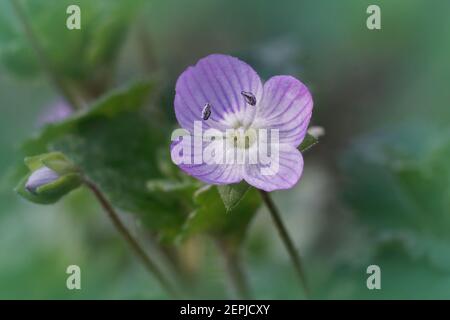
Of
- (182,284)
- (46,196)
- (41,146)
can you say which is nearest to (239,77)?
(46,196)

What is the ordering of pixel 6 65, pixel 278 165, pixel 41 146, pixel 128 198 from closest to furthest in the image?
pixel 278 165
pixel 128 198
pixel 41 146
pixel 6 65

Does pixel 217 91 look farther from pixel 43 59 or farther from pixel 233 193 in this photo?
pixel 43 59

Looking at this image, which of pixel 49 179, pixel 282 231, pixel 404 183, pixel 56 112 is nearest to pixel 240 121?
pixel 282 231

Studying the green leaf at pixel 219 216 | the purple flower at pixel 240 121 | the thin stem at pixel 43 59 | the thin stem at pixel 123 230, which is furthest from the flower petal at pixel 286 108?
the thin stem at pixel 43 59

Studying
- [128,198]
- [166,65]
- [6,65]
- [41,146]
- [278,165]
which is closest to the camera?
[278,165]

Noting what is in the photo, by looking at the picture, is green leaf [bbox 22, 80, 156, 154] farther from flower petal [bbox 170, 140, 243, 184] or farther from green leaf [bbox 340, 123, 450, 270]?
green leaf [bbox 340, 123, 450, 270]

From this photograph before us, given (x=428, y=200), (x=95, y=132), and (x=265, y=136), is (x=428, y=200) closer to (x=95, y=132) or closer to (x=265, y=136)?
(x=265, y=136)
